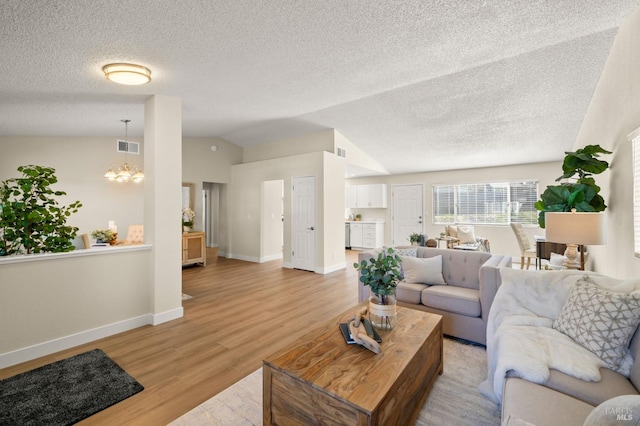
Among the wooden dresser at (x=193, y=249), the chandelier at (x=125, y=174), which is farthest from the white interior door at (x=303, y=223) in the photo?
the chandelier at (x=125, y=174)

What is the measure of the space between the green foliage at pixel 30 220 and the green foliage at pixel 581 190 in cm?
463

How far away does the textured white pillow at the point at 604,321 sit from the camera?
1.52 metres

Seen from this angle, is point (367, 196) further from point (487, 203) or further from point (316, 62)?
point (316, 62)

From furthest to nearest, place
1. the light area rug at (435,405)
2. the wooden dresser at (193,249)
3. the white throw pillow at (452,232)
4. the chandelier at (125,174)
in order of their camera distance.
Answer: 1. the white throw pillow at (452,232)
2. the wooden dresser at (193,249)
3. the chandelier at (125,174)
4. the light area rug at (435,405)

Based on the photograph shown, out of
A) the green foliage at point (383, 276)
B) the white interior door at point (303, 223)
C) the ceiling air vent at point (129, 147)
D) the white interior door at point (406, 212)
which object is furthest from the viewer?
the white interior door at point (406, 212)

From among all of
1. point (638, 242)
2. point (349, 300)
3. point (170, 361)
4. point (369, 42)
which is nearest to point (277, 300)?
point (349, 300)

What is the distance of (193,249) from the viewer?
6090 mm

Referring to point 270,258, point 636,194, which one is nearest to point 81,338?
point 270,258

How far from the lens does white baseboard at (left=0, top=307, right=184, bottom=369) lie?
93.7 inches

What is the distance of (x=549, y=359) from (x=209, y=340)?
9.01 ft

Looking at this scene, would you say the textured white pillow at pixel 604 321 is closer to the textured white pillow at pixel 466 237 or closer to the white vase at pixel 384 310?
the white vase at pixel 384 310

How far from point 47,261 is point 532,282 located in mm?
4264

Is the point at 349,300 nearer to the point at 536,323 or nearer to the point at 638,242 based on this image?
the point at 536,323

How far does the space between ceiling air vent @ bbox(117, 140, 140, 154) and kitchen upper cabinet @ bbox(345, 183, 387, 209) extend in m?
6.04
